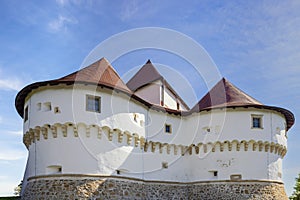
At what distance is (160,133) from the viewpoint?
22766 millimetres

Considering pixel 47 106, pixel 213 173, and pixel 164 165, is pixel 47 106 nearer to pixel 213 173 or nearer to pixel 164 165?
pixel 164 165

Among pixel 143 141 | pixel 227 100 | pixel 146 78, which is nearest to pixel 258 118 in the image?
pixel 227 100

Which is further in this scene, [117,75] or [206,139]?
[206,139]

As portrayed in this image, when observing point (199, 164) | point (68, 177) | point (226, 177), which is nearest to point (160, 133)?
point (199, 164)

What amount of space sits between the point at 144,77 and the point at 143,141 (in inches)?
287

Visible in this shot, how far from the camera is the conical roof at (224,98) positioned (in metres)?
23.7

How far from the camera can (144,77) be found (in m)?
27.6

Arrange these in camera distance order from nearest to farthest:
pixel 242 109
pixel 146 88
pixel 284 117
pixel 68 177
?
pixel 68 177 → pixel 242 109 → pixel 284 117 → pixel 146 88

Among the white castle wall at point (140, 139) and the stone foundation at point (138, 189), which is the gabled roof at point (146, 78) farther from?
the stone foundation at point (138, 189)

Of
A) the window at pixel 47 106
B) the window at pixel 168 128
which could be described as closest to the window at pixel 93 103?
the window at pixel 47 106

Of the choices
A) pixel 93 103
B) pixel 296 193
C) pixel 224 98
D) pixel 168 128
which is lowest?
pixel 296 193

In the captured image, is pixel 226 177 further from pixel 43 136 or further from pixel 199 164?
pixel 43 136

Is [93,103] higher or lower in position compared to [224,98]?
lower

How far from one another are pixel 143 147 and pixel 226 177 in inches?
207
